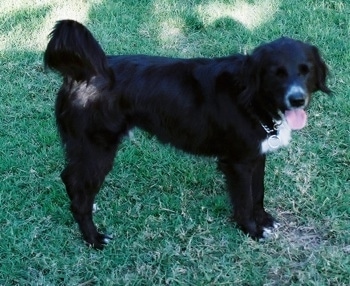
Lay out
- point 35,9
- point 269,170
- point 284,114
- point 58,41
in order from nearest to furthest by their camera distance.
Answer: point 58,41 < point 284,114 < point 269,170 < point 35,9

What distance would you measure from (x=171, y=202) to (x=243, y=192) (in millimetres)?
551

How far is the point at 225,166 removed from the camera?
3166mm

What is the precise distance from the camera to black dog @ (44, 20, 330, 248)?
279cm

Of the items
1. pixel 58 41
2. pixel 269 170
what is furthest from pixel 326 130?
pixel 58 41

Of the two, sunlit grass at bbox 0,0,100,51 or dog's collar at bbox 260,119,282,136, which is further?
sunlit grass at bbox 0,0,100,51

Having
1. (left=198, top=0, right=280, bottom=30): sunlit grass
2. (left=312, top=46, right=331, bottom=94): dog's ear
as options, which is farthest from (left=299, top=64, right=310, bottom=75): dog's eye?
(left=198, top=0, right=280, bottom=30): sunlit grass

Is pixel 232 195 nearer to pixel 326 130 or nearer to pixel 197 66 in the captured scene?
pixel 197 66

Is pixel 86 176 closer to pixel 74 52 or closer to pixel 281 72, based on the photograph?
pixel 74 52

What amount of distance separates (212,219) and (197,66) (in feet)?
3.11

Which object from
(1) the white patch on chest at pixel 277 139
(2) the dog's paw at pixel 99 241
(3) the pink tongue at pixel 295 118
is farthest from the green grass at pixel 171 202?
(3) the pink tongue at pixel 295 118

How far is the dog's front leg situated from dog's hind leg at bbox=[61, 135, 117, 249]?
25.9 inches

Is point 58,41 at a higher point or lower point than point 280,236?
higher

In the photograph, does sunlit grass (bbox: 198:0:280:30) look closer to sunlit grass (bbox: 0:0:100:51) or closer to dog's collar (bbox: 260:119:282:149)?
sunlit grass (bbox: 0:0:100:51)

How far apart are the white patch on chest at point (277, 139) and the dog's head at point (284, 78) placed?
102 millimetres
